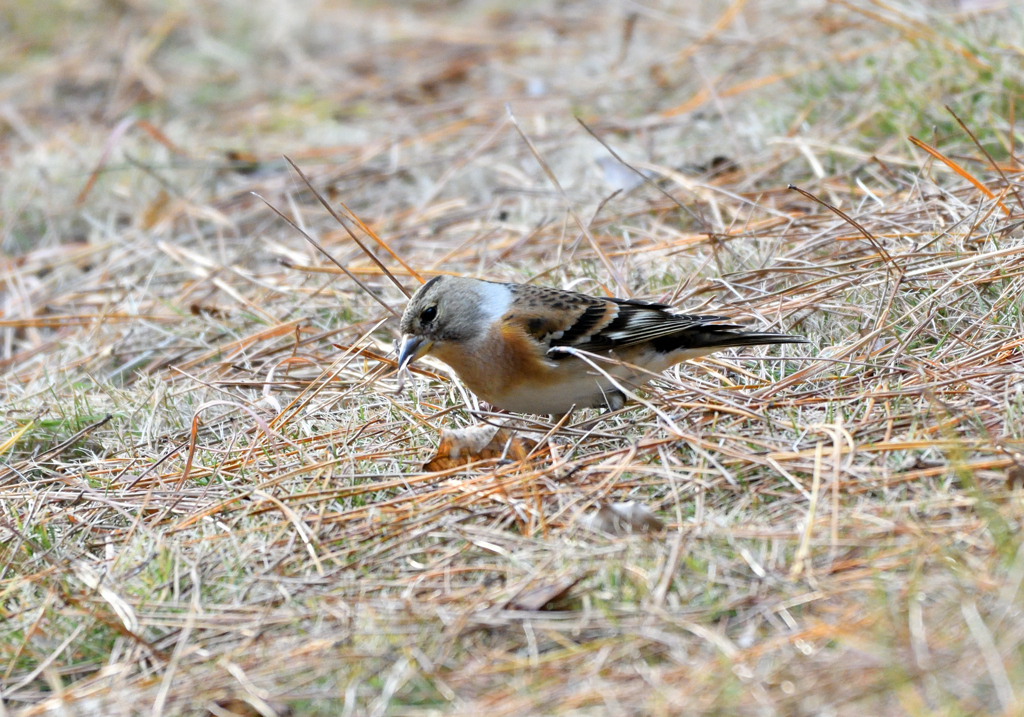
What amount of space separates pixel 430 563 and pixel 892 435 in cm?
155

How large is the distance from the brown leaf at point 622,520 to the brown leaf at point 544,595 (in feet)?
0.97

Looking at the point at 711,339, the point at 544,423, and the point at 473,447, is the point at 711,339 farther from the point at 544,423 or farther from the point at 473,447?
the point at 473,447

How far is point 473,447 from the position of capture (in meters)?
3.67

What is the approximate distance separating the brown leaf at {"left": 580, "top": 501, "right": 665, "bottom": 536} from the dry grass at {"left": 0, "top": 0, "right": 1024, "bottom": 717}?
0.06 m

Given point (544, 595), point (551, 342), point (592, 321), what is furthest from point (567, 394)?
point (544, 595)

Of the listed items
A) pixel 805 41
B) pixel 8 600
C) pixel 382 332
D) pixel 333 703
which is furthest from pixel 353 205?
pixel 333 703

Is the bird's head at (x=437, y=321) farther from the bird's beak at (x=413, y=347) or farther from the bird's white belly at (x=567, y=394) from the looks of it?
the bird's white belly at (x=567, y=394)

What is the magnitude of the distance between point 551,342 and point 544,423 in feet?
1.19

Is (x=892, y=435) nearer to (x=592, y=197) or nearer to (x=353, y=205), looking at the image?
(x=592, y=197)

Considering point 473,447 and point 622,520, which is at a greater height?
point 622,520

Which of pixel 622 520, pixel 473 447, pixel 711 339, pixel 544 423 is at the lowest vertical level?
pixel 544 423

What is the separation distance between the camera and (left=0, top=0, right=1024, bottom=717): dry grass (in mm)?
2492

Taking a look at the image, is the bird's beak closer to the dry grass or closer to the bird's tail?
the dry grass

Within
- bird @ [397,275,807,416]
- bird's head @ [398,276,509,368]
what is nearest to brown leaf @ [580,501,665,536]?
bird @ [397,275,807,416]
